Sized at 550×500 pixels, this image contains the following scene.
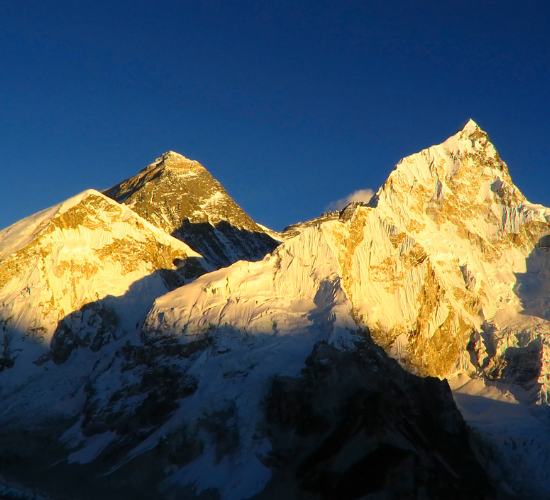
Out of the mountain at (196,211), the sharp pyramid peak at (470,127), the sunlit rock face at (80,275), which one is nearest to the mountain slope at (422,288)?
the sharp pyramid peak at (470,127)

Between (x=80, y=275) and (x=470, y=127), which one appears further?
(x=470, y=127)

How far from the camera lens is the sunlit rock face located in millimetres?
118688

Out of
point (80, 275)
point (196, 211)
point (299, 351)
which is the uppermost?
point (196, 211)

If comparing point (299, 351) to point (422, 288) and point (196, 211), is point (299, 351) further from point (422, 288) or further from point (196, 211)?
point (196, 211)

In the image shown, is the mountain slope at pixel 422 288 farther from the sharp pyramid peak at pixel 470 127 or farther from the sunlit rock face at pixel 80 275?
the sunlit rock face at pixel 80 275

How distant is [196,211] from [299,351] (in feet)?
236

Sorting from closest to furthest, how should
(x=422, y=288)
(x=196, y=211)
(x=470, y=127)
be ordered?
(x=422, y=288) < (x=470, y=127) < (x=196, y=211)

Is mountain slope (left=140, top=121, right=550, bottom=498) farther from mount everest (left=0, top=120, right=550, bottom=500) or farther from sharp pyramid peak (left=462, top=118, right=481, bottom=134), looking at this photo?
sharp pyramid peak (left=462, top=118, right=481, bottom=134)

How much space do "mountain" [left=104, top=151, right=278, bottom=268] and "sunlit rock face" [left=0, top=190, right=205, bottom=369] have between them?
71.8 feet

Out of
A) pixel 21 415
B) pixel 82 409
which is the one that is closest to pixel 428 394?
pixel 82 409

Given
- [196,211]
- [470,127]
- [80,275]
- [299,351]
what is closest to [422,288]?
[299,351]

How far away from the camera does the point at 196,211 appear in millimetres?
168750

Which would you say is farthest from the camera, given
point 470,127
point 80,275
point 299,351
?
point 470,127

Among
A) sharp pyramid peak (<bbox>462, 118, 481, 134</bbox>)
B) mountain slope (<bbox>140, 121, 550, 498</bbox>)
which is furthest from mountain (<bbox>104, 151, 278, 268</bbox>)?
sharp pyramid peak (<bbox>462, 118, 481, 134</bbox>)
